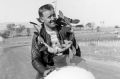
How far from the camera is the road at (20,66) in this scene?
1.19m

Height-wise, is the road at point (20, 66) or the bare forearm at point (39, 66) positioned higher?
the bare forearm at point (39, 66)

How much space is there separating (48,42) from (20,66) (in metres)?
0.77

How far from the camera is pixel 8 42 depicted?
1.22 metres

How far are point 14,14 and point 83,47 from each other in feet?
1.38

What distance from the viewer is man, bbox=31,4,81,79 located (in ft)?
1.86

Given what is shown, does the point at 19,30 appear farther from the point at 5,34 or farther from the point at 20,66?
the point at 20,66

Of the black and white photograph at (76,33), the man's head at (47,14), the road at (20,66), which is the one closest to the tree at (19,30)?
the black and white photograph at (76,33)

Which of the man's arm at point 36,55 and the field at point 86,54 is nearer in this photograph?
the man's arm at point 36,55

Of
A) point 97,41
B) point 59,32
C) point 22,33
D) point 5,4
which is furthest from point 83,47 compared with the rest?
point 59,32

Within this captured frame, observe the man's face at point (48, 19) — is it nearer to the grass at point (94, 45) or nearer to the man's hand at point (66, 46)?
the man's hand at point (66, 46)

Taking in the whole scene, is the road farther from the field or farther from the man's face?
the man's face

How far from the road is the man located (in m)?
0.63

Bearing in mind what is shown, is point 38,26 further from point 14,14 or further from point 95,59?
point 95,59

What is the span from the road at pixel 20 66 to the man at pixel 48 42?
2.08ft
